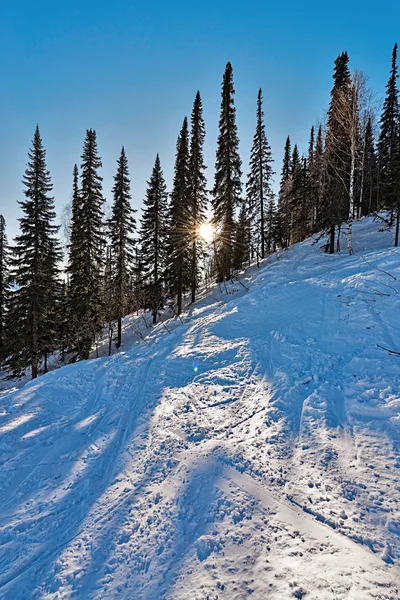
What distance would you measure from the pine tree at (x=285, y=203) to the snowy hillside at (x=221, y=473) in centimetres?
2917

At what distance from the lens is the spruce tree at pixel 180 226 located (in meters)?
22.3

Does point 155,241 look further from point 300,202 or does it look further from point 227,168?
point 300,202

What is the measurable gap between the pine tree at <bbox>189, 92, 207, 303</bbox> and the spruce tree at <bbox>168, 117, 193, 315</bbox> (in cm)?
33

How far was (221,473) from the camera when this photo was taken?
13.4ft

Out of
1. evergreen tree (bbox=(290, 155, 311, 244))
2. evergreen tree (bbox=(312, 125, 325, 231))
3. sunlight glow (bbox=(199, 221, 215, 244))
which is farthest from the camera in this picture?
evergreen tree (bbox=(290, 155, 311, 244))

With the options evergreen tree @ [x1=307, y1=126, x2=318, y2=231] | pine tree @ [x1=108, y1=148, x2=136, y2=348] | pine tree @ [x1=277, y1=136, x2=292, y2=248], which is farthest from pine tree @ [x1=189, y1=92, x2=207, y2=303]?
pine tree @ [x1=277, y1=136, x2=292, y2=248]

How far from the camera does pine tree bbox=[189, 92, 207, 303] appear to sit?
22250mm

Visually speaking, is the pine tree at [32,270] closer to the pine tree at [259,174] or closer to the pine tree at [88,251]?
the pine tree at [88,251]

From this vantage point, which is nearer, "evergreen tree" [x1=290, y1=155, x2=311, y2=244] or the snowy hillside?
the snowy hillside

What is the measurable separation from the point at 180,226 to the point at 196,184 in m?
3.50

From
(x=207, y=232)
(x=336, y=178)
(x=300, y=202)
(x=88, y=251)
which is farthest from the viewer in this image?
(x=300, y=202)

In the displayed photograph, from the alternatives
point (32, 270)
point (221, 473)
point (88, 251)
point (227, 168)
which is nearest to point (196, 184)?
point (227, 168)

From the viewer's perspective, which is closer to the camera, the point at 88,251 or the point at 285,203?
the point at 88,251

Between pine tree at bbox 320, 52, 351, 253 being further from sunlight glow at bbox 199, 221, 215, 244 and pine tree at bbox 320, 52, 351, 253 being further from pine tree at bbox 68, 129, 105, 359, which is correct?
pine tree at bbox 68, 129, 105, 359
